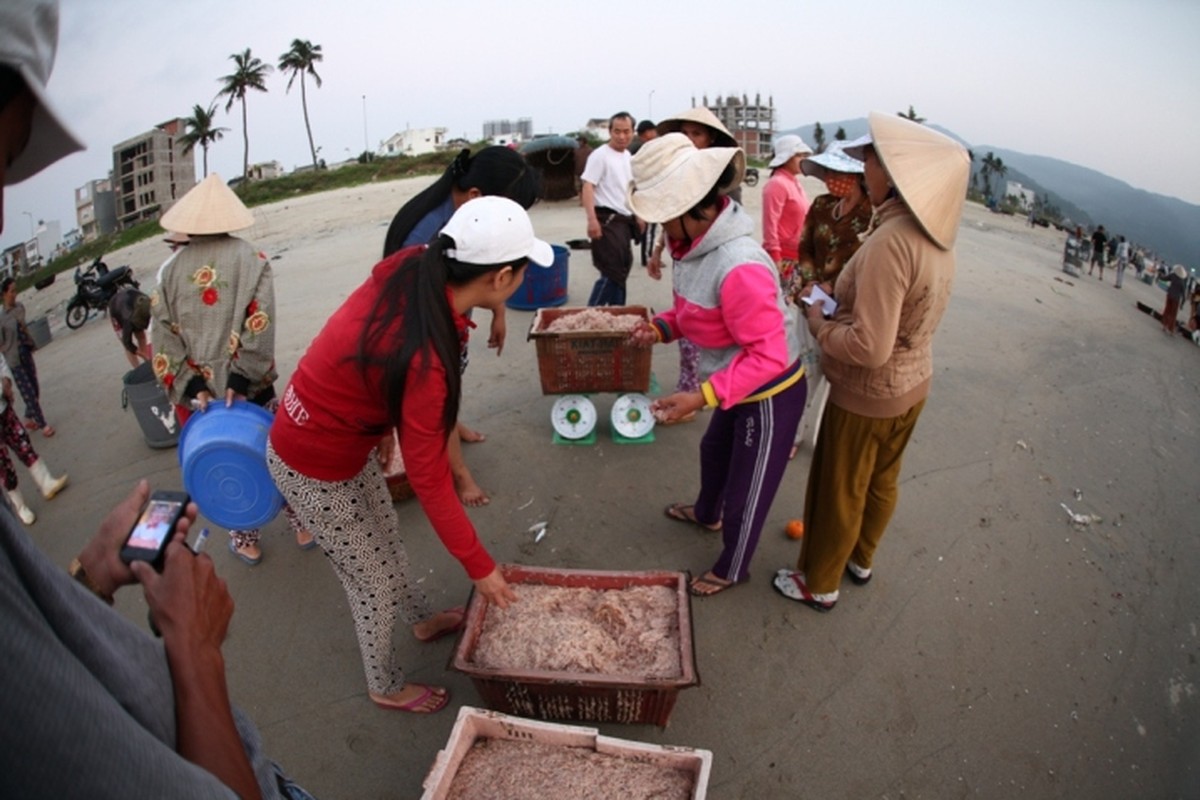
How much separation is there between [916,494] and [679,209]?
2.94m

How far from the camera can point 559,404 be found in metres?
4.89

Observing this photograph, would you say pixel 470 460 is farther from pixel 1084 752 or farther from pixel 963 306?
pixel 963 306

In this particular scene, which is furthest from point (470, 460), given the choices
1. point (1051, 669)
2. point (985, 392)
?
point (985, 392)

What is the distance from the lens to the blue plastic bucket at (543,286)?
7328 mm

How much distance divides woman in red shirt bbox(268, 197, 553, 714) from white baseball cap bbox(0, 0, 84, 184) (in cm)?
113

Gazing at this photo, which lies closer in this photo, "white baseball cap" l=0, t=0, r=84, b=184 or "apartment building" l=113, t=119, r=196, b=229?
"white baseball cap" l=0, t=0, r=84, b=184

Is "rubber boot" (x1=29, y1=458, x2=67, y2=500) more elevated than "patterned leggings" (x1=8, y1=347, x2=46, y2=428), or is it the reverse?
"patterned leggings" (x1=8, y1=347, x2=46, y2=428)

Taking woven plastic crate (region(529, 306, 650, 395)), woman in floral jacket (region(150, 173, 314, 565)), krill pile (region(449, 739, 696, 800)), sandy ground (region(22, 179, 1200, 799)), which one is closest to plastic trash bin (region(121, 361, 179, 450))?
sandy ground (region(22, 179, 1200, 799))

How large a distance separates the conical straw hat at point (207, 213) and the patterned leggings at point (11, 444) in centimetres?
227

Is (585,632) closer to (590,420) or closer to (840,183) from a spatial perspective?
(590,420)

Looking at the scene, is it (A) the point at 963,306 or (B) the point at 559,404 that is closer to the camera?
(B) the point at 559,404

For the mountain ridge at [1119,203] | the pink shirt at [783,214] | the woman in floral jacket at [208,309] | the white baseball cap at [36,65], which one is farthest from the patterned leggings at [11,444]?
the mountain ridge at [1119,203]

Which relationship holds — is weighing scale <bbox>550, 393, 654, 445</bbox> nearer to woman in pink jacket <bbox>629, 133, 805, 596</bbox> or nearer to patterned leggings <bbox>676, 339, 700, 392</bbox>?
patterned leggings <bbox>676, 339, 700, 392</bbox>

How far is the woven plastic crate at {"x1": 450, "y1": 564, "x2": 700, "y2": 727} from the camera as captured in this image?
239cm
